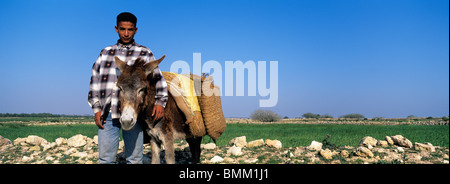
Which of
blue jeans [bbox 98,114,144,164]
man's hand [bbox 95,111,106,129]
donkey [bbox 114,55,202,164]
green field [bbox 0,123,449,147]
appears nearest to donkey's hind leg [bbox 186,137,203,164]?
donkey [bbox 114,55,202,164]

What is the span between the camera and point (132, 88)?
3.54 m

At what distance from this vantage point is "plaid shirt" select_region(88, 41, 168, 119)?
387 cm

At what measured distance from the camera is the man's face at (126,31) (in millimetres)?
4051

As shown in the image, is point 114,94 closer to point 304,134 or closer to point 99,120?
point 99,120

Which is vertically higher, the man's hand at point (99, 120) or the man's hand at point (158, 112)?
the man's hand at point (158, 112)

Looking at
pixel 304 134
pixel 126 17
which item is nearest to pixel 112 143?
pixel 126 17

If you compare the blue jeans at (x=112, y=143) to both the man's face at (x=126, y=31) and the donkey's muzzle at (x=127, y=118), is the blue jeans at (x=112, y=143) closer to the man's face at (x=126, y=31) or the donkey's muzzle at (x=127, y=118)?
the donkey's muzzle at (x=127, y=118)

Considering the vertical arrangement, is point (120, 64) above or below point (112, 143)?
above

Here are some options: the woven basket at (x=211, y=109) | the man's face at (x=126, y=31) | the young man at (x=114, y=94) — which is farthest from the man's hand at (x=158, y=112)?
the woven basket at (x=211, y=109)

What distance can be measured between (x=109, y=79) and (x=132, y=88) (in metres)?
0.61

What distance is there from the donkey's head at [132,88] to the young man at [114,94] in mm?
226

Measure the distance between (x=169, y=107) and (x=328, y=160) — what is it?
565cm
